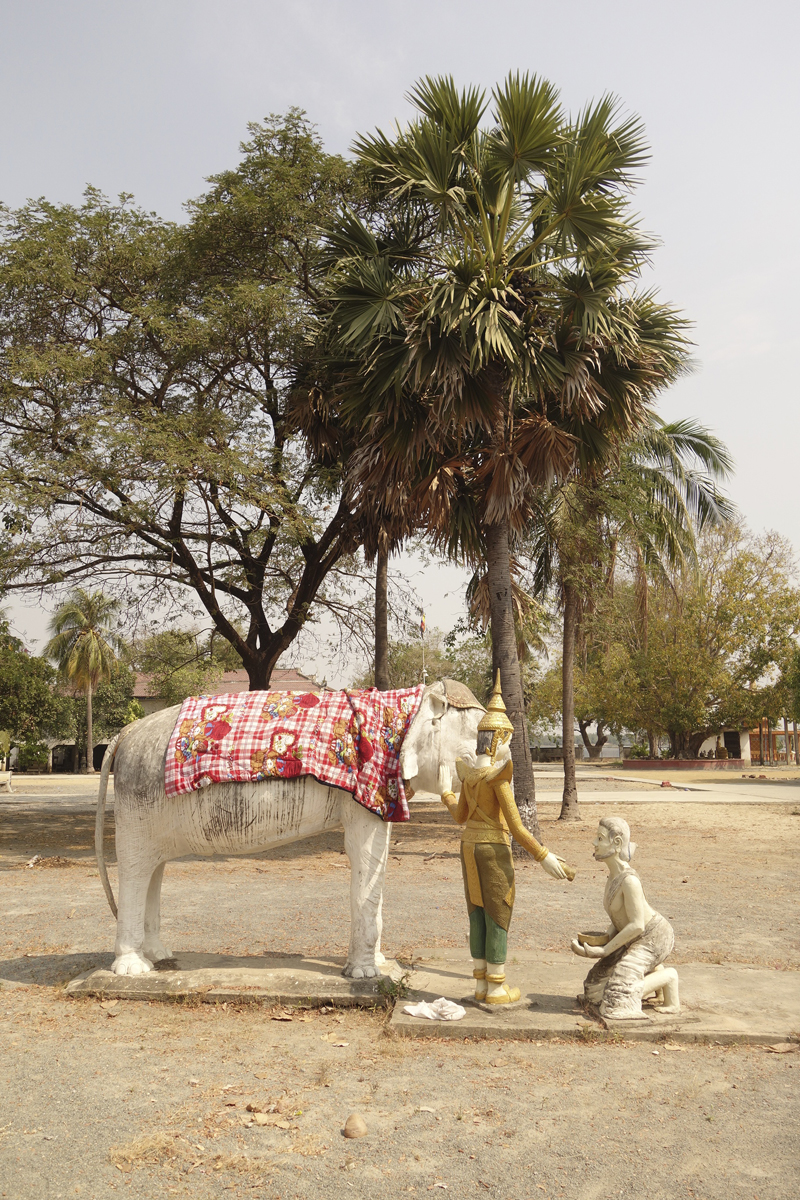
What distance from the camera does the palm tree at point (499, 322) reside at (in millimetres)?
10656

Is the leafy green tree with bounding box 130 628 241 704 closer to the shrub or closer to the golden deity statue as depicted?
the golden deity statue

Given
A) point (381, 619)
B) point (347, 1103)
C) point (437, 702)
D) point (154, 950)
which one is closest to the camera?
point (347, 1103)

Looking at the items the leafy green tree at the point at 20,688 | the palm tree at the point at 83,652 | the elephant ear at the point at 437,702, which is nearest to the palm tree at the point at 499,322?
the elephant ear at the point at 437,702

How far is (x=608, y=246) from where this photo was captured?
35.4 feet

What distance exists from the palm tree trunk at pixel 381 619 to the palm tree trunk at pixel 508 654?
3.51 meters

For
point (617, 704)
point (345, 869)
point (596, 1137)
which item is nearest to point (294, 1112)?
point (596, 1137)

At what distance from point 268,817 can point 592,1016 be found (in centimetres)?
215

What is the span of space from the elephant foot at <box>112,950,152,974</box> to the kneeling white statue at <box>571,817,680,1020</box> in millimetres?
2688

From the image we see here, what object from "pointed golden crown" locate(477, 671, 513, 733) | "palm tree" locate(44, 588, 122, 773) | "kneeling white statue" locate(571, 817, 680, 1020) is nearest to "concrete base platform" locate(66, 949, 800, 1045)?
"kneeling white statue" locate(571, 817, 680, 1020)

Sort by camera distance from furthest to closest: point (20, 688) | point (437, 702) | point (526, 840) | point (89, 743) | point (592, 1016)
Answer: point (89, 743) → point (20, 688) → point (437, 702) → point (526, 840) → point (592, 1016)

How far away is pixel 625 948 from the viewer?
4930mm

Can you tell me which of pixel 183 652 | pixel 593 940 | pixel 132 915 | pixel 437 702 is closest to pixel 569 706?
pixel 183 652

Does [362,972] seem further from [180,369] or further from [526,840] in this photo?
[180,369]

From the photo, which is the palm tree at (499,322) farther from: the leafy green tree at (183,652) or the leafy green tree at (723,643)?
the leafy green tree at (723,643)
